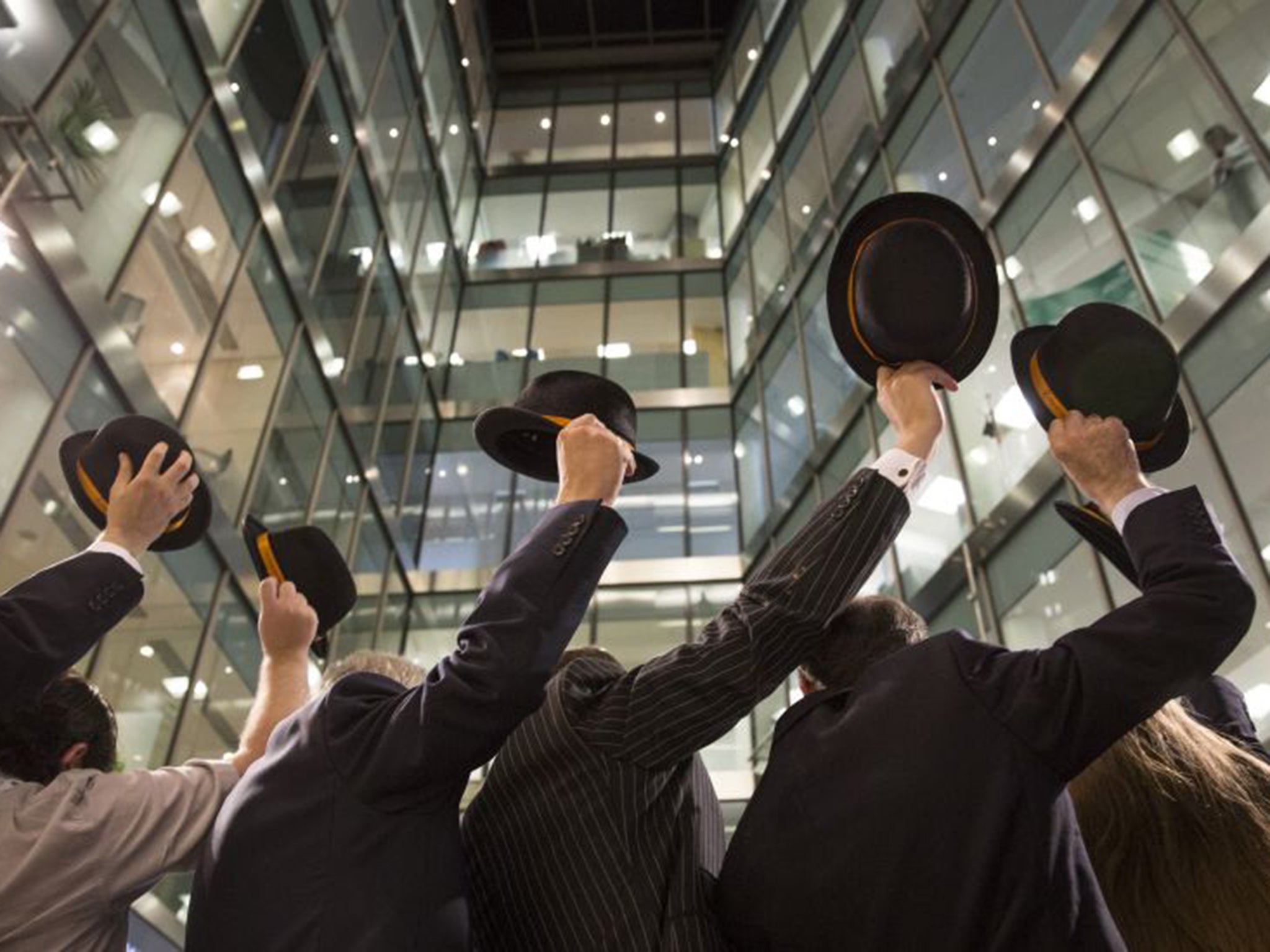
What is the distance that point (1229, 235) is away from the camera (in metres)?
6.29

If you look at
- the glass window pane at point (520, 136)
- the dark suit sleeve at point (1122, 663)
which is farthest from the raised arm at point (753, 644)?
the glass window pane at point (520, 136)

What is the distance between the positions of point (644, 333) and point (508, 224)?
3.97 meters

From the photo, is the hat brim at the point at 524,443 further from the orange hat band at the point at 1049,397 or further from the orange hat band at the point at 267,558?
the orange hat band at the point at 1049,397

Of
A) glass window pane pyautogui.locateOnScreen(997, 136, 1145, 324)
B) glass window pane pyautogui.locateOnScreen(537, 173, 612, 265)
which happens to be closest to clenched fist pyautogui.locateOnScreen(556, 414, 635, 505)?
glass window pane pyautogui.locateOnScreen(997, 136, 1145, 324)

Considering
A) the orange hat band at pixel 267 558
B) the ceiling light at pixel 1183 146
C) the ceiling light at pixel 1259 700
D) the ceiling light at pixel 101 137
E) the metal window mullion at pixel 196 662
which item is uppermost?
the ceiling light at pixel 101 137

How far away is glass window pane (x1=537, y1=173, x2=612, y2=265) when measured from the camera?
1948cm

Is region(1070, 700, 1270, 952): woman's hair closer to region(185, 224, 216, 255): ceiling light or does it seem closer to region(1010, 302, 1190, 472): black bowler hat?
region(1010, 302, 1190, 472): black bowler hat

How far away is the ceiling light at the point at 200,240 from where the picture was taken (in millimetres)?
8594

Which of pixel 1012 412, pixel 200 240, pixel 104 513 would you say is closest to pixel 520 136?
pixel 200 240

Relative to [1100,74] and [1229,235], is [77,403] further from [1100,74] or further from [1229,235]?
[1100,74]

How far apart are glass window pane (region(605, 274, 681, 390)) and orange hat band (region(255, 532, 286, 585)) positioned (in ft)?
47.3

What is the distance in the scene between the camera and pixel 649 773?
69.6 inches

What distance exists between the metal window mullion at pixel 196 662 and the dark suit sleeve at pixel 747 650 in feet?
23.0

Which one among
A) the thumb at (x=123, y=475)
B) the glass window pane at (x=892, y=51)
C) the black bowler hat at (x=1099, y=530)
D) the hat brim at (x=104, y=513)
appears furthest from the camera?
the glass window pane at (x=892, y=51)
